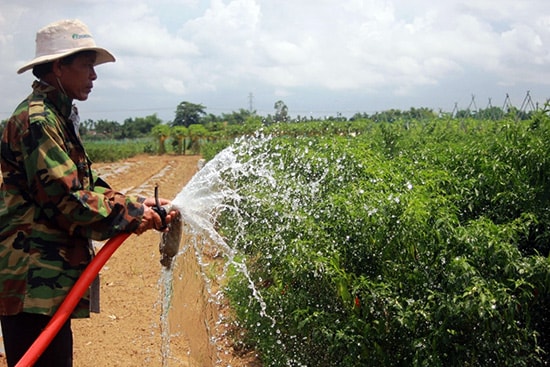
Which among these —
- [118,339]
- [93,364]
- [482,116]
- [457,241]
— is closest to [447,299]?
[457,241]

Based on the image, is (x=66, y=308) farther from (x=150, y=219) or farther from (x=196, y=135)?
(x=196, y=135)

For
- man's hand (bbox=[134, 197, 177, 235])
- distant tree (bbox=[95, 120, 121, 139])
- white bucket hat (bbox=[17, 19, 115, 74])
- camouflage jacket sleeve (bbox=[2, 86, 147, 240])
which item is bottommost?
distant tree (bbox=[95, 120, 121, 139])

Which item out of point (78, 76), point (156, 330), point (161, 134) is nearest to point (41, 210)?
point (78, 76)

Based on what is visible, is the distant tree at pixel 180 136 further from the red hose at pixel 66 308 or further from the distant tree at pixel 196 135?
the red hose at pixel 66 308

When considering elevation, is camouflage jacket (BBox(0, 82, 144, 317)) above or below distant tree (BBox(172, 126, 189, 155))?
above

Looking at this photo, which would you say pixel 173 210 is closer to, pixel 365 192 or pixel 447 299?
pixel 365 192

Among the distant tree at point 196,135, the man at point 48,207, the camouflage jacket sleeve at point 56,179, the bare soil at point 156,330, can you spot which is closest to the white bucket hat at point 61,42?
the man at point 48,207

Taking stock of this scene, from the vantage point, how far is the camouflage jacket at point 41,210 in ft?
8.25

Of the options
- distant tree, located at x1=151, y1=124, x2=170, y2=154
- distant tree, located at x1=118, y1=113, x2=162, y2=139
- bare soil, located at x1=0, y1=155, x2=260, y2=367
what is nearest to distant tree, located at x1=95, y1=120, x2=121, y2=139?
distant tree, located at x1=118, y1=113, x2=162, y2=139

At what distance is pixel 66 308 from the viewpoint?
260 cm

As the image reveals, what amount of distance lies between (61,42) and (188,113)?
245 feet

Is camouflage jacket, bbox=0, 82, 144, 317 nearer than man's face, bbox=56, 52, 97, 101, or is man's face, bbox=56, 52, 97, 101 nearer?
camouflage jacket, bbox=0, 82, 144, 317

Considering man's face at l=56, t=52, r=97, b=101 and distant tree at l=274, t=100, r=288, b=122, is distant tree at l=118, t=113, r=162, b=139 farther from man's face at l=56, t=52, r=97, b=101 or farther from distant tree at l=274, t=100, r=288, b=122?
man's face at l=56, t=52, r=97, b=101

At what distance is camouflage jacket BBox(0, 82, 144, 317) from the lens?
8.25 ft
